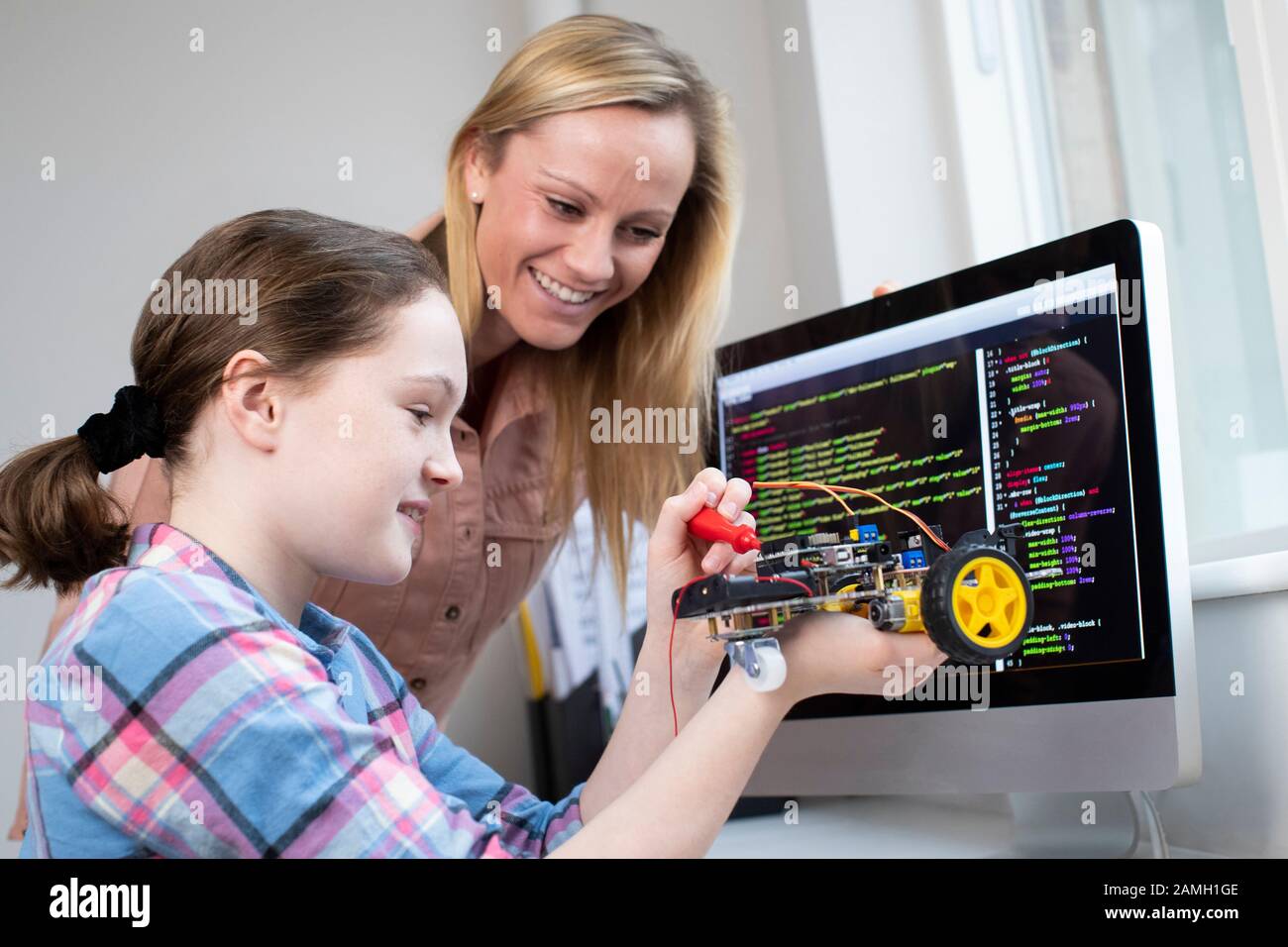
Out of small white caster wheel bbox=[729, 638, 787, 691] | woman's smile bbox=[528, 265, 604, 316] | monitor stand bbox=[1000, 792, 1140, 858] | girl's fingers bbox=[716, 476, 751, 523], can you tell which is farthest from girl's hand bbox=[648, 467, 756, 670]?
woman's smile bbox=[528, 265, 604, 316]

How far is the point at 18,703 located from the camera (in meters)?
0.98

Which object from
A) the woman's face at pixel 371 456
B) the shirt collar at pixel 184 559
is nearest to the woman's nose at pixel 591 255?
the woman's face at pixel 371 456

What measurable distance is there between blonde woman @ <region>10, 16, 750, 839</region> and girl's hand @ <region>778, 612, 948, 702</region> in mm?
534

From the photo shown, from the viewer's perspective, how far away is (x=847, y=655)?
66cm

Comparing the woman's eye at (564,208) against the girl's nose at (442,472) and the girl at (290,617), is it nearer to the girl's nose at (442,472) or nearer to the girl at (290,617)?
the girl at (290,617)

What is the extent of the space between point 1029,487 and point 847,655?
0.30 meters

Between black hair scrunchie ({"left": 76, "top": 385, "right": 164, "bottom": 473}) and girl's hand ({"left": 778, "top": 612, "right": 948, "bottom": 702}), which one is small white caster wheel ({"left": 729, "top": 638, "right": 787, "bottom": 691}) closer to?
girl's hand ({"left": 778, "top": 612, "right": 948, "bottom": 702})

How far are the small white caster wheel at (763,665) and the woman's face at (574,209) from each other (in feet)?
1.93

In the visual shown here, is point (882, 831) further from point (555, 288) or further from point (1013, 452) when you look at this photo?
point (555, 288)

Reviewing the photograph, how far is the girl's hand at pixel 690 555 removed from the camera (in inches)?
30.4

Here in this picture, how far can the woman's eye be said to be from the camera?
1.15m

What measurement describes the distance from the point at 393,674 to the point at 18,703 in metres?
0.34

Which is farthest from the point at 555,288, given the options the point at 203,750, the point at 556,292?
the point at 203,750
